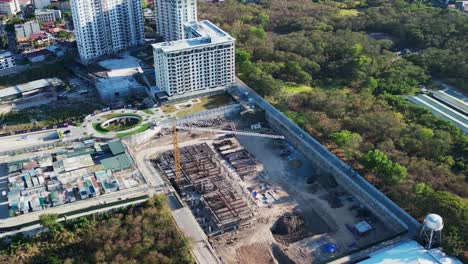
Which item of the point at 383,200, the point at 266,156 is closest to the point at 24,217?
the point at 266,156

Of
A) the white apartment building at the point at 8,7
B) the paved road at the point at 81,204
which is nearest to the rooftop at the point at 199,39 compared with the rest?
the paved road at the point at 81,204

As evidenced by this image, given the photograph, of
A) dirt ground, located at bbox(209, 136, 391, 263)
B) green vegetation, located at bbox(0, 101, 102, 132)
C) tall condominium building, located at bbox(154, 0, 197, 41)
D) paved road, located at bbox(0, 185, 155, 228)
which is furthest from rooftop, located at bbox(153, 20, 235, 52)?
paved road, located at bbox(0, 185, 155, 228)

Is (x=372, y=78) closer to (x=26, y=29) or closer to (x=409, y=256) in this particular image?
(x=409, y=256)

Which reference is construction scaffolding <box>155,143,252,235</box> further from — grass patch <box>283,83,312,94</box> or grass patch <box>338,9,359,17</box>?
grass patch <box>338,9,359,17</box>

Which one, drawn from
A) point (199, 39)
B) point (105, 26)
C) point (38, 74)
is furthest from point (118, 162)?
point (105, 26)

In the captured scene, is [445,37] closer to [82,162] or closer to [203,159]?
[203,159]

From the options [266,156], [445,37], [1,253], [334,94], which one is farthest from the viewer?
[445,37]

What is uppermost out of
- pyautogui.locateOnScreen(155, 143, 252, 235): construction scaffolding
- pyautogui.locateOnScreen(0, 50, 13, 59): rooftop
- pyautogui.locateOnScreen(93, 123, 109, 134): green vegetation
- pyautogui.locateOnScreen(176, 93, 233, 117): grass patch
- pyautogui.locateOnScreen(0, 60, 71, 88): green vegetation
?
pyautogui.locateOnScreen(0, 50, 13, 59): rooftop
